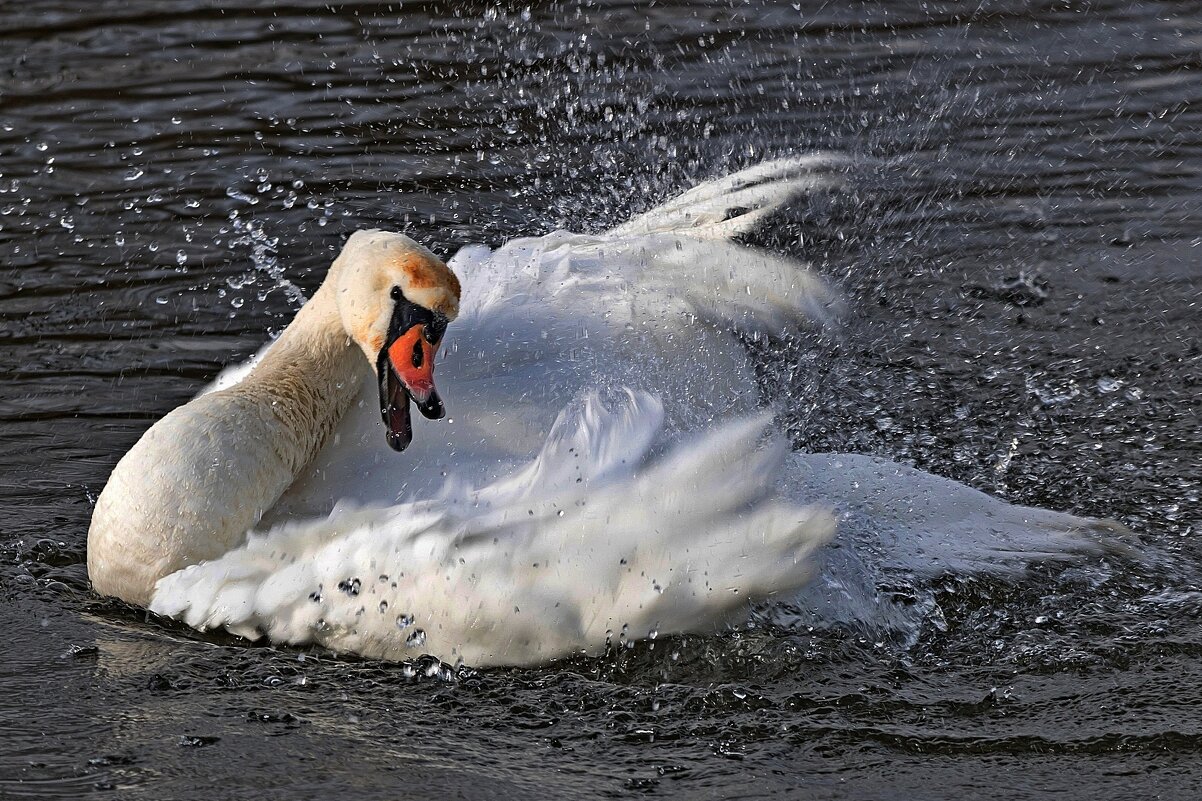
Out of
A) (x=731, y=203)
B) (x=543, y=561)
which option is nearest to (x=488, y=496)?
(x=543, y=561)

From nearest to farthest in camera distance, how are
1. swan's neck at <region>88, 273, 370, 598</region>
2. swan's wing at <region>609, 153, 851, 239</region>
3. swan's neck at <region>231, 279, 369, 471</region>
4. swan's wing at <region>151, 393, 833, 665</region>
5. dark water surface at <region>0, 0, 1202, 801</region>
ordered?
1. dark water surface at <region>0, 0, 1202, 801</region>
2. swan's wing at <region>151, 393, 833, 665</region>
3. swan's neck at <region>88, 273, 370, 598</region>
4. swan's neck at <region>231, 279, 369, 471</region>
5. swan's wing at <region>609, 153, 851, 239</region>

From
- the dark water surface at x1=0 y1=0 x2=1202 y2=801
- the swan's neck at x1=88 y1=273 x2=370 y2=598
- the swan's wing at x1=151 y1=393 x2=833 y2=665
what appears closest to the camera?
the dark water surface at x1=0 y1=0 x2=1202 y2=801

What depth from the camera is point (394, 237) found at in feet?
15.5

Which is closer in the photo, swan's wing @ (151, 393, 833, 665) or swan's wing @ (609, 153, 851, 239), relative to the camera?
swan's wing @ (151, 393, 833, 665)

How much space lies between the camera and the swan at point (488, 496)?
4246 mm

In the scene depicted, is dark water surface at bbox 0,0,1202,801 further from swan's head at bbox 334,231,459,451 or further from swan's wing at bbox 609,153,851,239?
swan's head at bbox 334,231,459,451

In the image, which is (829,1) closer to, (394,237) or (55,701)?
(394,237)

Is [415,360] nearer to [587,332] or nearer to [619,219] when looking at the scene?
[587,332]

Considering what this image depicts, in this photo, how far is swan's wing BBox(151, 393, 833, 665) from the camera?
4.23 metres

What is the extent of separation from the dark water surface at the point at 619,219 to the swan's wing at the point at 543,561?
0.36ft

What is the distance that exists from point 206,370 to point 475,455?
79.6 inches

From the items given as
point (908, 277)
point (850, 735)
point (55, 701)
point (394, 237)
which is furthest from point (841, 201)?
point (55, 701)

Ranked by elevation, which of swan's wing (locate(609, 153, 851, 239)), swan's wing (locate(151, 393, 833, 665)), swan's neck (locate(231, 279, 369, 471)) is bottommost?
swan's wing (locate(151, 393, 833, 665))

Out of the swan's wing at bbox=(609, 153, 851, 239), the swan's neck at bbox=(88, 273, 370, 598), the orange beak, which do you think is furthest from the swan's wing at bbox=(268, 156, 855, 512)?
the orange beak
